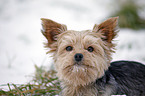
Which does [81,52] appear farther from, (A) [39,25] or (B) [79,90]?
(A) [39,25]

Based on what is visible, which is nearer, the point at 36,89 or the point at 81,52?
the point at 81,52

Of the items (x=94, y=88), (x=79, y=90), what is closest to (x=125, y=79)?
(x=94, y=88)

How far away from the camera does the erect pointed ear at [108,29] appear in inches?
106

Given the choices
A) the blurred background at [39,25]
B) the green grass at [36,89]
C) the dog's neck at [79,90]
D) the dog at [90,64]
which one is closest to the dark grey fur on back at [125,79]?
the dog at [90,64]

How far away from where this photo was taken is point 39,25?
7508mm

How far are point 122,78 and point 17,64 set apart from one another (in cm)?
308

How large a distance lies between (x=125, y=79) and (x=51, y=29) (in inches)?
60.1

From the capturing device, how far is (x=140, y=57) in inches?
223

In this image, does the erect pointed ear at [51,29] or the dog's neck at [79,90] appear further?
the erect pointed ear at [51,29]

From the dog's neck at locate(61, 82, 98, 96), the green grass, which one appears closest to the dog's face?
the dog's neck at locate(61, 82, 98, 96)

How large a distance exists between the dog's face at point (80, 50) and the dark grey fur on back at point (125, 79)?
0.69 ft

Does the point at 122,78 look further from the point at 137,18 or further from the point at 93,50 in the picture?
the point at 137,18

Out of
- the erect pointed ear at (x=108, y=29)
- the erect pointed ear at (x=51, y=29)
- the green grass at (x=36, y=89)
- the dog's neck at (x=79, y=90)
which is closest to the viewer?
the dog's neck at (x=79, y=90)

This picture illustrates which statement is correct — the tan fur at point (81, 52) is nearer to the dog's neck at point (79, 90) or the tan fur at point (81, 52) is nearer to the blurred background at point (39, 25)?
the dog's neck at point (79, 90)
